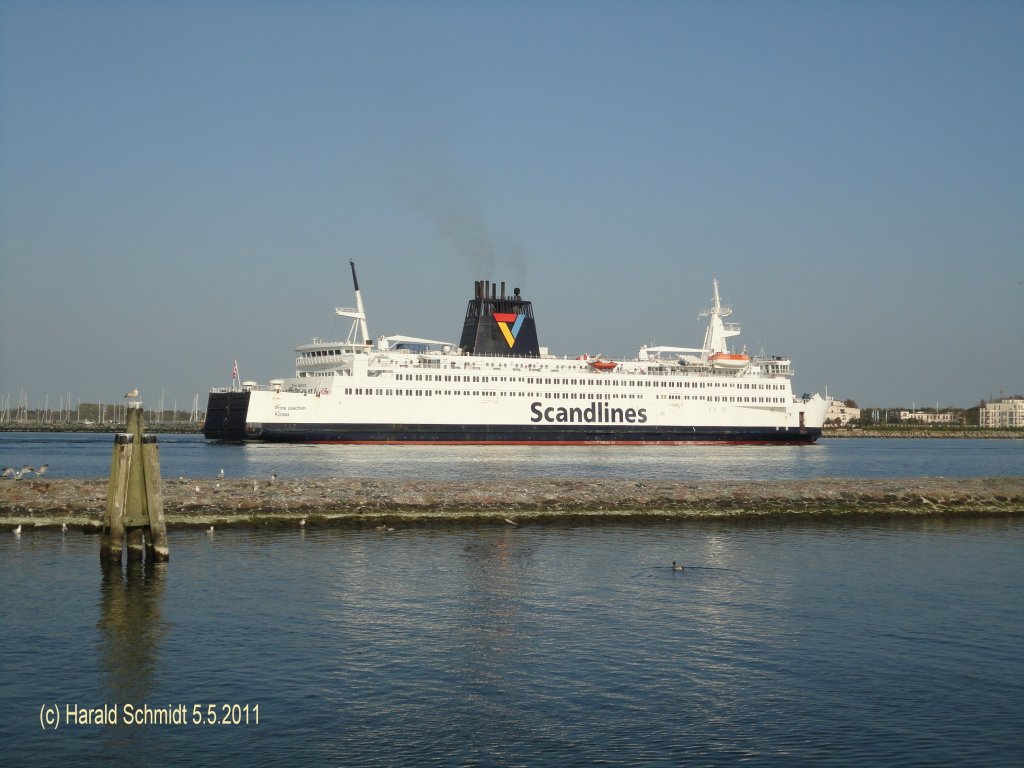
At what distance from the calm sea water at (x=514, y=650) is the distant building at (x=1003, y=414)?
19269 centimetres

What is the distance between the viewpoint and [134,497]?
17453mm

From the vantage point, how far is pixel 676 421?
69.0m

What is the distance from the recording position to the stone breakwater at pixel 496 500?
22812mm

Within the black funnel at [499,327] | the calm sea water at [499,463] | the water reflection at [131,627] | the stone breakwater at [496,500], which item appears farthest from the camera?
the black funnel at [499,327]

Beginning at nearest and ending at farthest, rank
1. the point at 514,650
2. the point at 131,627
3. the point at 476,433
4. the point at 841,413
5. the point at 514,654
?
the point at 514,654, the point at 514,650, the point at 131,627, the point at 476,433, the point at 841,413

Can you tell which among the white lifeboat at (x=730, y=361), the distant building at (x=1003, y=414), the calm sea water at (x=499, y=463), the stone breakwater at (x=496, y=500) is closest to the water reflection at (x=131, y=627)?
the stone breakwater at (x=496, y=500)

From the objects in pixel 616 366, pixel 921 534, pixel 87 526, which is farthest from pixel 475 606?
pixel 616 366

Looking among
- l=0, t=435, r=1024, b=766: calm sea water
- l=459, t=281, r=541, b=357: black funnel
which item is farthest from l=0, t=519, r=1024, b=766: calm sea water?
l=459, t=281, r=541, b=357: black funnel

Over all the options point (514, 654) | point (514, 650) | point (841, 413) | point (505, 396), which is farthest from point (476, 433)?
point (841, 413)

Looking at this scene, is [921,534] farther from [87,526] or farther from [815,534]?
[87,526]

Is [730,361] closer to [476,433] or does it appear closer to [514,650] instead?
[476,433]

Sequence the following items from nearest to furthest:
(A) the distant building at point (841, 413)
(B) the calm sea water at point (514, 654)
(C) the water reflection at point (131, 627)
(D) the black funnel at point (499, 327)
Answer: (B) the calm sea water at point (514, 654)
(C) the water reflection at point (131, 627)
(D) the black funnel at point (499, 327)
(A) the distant building at point (841, 413)

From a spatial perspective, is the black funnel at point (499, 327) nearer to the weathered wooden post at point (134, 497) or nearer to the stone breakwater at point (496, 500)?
the stone breakwater at point (496, 500)

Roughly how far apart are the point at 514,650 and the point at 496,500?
13036 mm
